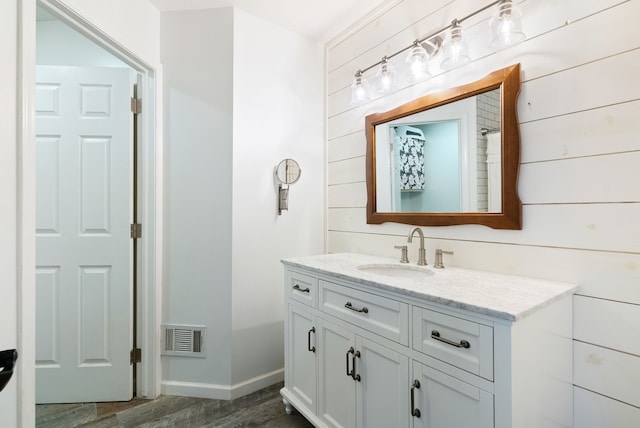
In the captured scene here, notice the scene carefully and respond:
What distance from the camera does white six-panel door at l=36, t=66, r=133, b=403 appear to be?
188cm

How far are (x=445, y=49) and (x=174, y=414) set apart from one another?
251cm

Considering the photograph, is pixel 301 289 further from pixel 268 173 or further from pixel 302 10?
pixel 302 10

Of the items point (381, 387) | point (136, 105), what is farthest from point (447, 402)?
point (136, 105)

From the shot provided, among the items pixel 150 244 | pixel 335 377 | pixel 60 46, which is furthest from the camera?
pixel 60 46

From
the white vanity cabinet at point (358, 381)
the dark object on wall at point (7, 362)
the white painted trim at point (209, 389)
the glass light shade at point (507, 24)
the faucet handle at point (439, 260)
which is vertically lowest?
the white painted trim at point (209, 389)

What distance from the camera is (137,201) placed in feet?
6.50

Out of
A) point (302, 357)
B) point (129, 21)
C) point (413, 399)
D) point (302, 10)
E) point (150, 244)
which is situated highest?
point (302, 10)

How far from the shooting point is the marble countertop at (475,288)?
0.94m

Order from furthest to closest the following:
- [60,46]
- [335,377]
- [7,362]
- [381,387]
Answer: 1. [60,46]
2. [335,377]
3. [381,387]
4. [7,362]

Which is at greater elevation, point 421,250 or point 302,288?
point 421,250

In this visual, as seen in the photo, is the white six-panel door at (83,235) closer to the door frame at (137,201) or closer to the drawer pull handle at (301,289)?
the door frame at (137,201)

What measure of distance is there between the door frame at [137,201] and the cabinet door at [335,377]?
1161mm

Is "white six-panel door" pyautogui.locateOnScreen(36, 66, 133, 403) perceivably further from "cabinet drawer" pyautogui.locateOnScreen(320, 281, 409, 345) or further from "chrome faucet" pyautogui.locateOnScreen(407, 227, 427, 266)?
"chrome faucet" pyautogui.locateOnScreen(407, 227, 427, 266)

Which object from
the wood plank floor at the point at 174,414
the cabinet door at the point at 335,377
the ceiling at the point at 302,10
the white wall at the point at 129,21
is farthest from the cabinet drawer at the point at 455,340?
the white wall at the point at 129,21
